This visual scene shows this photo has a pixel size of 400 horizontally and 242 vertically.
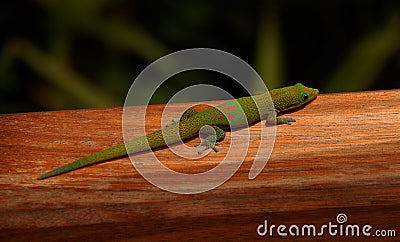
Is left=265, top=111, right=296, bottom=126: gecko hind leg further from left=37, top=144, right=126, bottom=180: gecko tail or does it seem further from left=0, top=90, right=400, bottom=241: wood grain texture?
left=37, top=144, right=126, bottom=180: gecko tail

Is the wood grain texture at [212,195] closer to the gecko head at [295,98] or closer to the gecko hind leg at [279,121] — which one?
the gecko hind leg at [279,121]

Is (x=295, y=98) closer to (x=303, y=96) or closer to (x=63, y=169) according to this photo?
(x=303, y=96)

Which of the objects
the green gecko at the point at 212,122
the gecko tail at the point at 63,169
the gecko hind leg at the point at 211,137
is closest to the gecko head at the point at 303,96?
the green gecko at the point at 212,122

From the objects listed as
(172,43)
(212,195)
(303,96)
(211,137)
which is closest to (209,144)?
(211,137)

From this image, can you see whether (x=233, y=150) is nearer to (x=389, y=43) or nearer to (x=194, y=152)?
(x=194, y=152)

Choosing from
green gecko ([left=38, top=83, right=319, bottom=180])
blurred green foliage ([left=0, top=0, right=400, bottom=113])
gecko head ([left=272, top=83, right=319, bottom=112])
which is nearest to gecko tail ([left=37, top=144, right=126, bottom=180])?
green gecko ([left=38, top=83, right=319, bottom=180])

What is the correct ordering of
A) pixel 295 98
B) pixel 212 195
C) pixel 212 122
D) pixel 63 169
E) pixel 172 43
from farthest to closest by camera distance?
1. pixel 172 43
2. pixel 295 98
3. pixel 212 122
4. pixel 63 169
5. pixel 212 195
